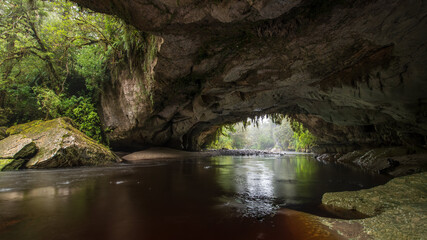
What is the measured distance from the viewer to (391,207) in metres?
2.73

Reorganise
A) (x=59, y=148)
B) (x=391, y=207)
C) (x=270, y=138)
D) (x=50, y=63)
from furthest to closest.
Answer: (x=270, y=138), (x=50, y=63), (x=59, y=148), (x=391, y=207)

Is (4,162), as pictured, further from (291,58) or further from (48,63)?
(291,58)

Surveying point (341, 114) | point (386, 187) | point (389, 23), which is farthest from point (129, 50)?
point (341, 114)

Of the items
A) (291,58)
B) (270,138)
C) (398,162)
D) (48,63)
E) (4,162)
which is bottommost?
(398,162)

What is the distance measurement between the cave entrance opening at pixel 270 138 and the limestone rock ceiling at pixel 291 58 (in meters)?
3.69

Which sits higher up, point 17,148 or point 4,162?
point 17,148

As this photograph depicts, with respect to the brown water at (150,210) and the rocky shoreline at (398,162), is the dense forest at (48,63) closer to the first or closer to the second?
the brown water at (150,210)

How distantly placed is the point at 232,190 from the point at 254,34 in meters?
3.85

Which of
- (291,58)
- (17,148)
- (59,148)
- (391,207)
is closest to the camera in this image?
(391,207)

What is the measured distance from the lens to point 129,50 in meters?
8.32

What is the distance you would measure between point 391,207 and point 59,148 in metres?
9.55

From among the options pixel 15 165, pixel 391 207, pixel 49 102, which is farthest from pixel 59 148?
pixel 391 207

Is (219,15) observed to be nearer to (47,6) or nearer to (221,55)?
(221,55)

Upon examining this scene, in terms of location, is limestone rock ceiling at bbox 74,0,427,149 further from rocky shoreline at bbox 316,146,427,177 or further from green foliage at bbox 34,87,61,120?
green foliage at bbox 34,87,61,120
